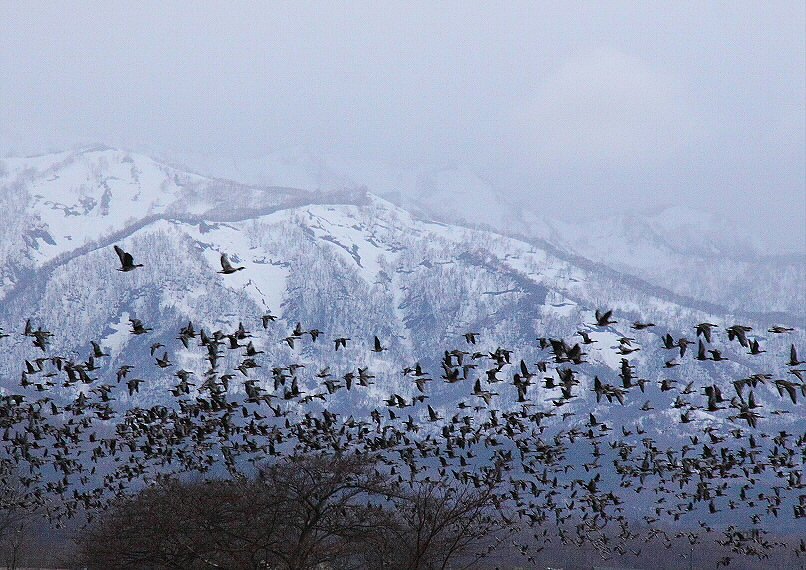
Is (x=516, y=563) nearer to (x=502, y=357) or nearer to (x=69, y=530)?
(x=69, y=530)

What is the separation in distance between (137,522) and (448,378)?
1913 cm

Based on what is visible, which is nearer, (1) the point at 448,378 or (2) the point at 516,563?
(1) the point at 448,378

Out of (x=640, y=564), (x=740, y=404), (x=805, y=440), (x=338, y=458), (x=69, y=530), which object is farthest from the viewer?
(x=640, y=564)

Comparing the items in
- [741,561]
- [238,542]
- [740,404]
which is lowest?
[741,561]

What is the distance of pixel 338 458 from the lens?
49.8 m

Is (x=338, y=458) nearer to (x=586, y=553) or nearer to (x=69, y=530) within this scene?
(x=69, y=530)

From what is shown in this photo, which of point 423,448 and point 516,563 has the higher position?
point 423,448

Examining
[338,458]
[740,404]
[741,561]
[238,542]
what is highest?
[740,404]

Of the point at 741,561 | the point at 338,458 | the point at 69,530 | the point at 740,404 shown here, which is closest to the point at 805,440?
the point at 740,404

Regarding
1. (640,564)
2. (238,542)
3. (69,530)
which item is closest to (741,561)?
(640,564)

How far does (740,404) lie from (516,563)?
11364 centimetres

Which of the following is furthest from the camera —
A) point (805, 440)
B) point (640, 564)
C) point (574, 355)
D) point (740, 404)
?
point (640, 564)

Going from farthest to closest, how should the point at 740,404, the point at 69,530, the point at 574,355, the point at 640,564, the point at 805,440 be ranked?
the point at 640,564 < the point at 69,530 < the point at 805,440 < the point at 740,404 < the point at 574,355

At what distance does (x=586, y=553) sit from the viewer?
16250 centimetres
